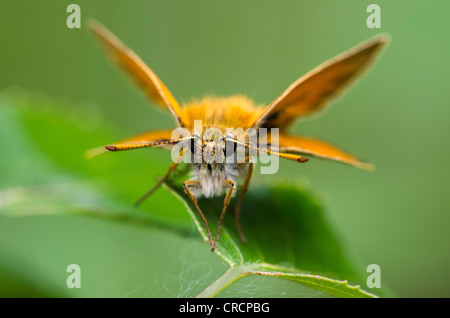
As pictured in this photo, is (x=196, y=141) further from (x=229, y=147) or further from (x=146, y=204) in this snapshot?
(x=146, y=204)

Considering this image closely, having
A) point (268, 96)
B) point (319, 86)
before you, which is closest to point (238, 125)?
point (319, 86)

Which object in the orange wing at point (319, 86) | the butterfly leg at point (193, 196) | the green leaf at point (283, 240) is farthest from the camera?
the orange wing at point (319, 86)

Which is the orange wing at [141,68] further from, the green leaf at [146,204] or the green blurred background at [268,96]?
the green blurred background at [268,96]

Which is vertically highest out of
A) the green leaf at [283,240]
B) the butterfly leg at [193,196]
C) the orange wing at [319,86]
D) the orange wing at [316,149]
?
the orange wing at [319,86]

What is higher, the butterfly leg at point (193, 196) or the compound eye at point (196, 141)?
the compound eye at point (196, 141)

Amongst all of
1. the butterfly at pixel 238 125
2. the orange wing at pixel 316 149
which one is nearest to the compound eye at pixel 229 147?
the butterfly at pixel 238 125

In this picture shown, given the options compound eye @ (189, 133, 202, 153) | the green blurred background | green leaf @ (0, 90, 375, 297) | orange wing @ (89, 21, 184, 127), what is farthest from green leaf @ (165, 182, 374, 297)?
the green blurred background

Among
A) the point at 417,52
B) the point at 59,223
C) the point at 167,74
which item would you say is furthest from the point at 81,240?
the point at 417,52
